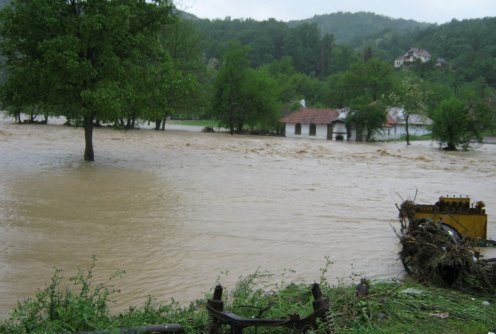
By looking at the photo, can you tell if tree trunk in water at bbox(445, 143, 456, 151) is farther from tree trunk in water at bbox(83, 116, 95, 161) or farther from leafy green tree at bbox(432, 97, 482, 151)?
tree trunk in water at bbox(83, 116, 95, 161)

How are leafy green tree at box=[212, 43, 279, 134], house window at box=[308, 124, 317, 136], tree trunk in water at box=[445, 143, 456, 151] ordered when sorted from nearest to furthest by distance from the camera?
tree trunk in water at box=[445, 143, 456, 151], leafy green tree at box=[212, 43, 279, 134], house window at box=[308, 124, 317, 136]

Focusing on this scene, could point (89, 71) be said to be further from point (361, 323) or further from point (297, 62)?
point (297, 62)

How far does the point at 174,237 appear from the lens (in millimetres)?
10773

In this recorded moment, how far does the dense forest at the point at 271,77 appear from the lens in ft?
73.8

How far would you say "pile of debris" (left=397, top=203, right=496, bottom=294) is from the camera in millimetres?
6906

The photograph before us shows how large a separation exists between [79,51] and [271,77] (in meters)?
53.7

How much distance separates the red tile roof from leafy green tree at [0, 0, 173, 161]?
4431cm

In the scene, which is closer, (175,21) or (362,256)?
(362,256)

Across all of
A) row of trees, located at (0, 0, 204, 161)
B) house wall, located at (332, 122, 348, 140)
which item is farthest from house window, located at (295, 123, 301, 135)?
row of trees, located at (0, 0, 204, 161)

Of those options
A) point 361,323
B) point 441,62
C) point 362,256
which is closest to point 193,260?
point 362,256

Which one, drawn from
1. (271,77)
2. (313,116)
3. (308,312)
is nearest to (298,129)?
(313,116)

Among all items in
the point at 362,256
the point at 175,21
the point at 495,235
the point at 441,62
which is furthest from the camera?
the point at 441,62

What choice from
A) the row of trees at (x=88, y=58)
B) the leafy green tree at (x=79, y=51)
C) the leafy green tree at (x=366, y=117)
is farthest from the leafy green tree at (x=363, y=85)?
the leafy green tree at (x=79, y=51)

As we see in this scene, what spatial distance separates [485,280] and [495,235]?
19.0 feet
